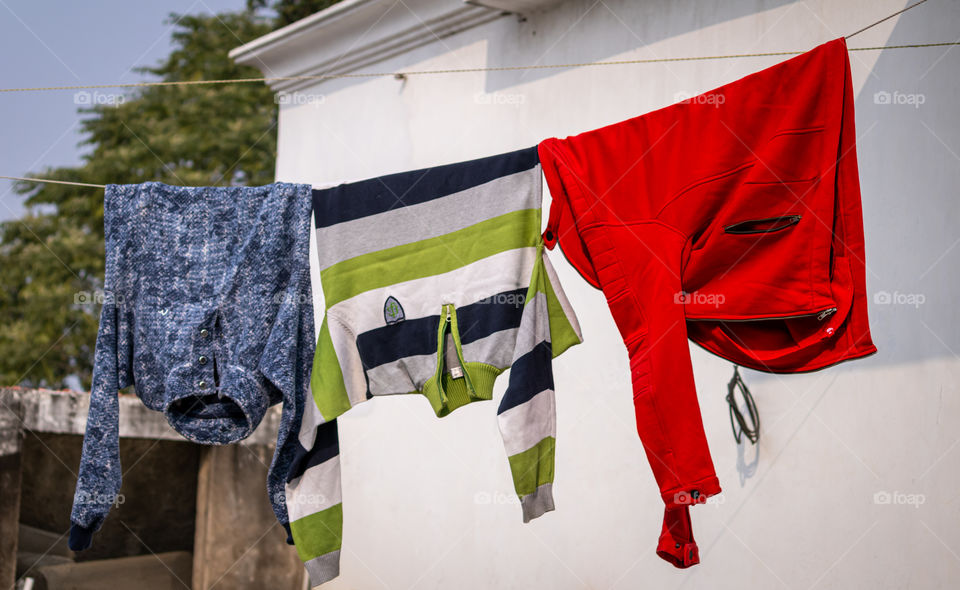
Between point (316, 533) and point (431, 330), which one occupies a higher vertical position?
point (431, 330)

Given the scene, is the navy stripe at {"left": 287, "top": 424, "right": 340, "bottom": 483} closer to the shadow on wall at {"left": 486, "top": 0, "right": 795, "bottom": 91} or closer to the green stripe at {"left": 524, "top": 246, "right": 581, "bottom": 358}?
the green stripe at {"left": 524, "top": 246, "right": 581, "bottom": 358}

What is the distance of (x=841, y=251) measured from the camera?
89.0 inches

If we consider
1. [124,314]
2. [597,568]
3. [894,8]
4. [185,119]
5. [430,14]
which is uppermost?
[185,119]

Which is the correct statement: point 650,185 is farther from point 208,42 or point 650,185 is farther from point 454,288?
point 208,42

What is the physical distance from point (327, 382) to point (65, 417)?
125 inches

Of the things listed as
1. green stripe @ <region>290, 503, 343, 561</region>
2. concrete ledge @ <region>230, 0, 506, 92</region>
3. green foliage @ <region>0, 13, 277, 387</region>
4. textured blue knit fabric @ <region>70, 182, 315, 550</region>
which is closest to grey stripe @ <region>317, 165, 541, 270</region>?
textured blue knit fabric @ <region>70, 182, 315, 550</region>

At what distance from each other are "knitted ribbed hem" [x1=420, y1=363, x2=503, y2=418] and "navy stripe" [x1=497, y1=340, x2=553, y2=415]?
0.10m

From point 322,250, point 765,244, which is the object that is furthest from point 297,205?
point 765,244

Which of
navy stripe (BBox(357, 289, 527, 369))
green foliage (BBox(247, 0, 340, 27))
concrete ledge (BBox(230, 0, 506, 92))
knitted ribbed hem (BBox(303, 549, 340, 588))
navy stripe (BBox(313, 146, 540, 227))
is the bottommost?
knitted ribbed hem (BBox(303, 549, 340, 588))

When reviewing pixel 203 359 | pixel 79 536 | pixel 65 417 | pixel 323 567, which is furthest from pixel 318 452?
pixel 65 417

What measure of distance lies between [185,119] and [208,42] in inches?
55.0

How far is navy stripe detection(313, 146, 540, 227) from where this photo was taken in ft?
8.73

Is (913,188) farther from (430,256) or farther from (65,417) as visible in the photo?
(65,417)

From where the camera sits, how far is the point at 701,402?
3939mm
